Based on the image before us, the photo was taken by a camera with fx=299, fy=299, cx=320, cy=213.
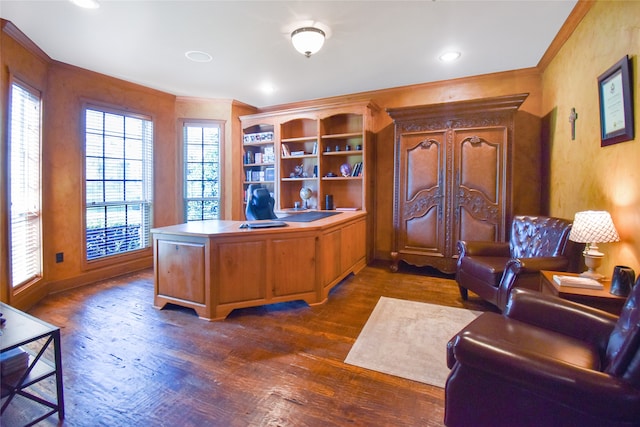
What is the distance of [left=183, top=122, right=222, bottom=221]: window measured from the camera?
15.9 ft

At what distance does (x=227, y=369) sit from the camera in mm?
1975

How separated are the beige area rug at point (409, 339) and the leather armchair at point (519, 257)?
32cm

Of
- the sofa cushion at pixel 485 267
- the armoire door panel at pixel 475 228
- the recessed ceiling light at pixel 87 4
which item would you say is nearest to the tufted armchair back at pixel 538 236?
the sofa cushion at pixel 485 267

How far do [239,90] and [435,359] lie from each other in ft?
13.9

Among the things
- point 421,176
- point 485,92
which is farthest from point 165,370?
point 485,92

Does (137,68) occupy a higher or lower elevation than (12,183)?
higher

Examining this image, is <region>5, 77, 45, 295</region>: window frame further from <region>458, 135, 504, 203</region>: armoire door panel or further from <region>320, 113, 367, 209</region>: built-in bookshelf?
<region>458, 135, 504, 203</region>: armoire door panel

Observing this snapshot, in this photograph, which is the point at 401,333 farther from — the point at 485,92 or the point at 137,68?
the point at 137,68

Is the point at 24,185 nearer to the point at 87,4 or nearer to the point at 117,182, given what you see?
the point at 117,182

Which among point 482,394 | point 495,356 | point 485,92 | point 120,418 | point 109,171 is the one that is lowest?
point 120,418

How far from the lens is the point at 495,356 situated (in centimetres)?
116

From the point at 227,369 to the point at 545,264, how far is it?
2.55 m

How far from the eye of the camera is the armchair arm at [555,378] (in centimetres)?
98

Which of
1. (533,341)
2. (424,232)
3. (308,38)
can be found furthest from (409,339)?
(308,38)
